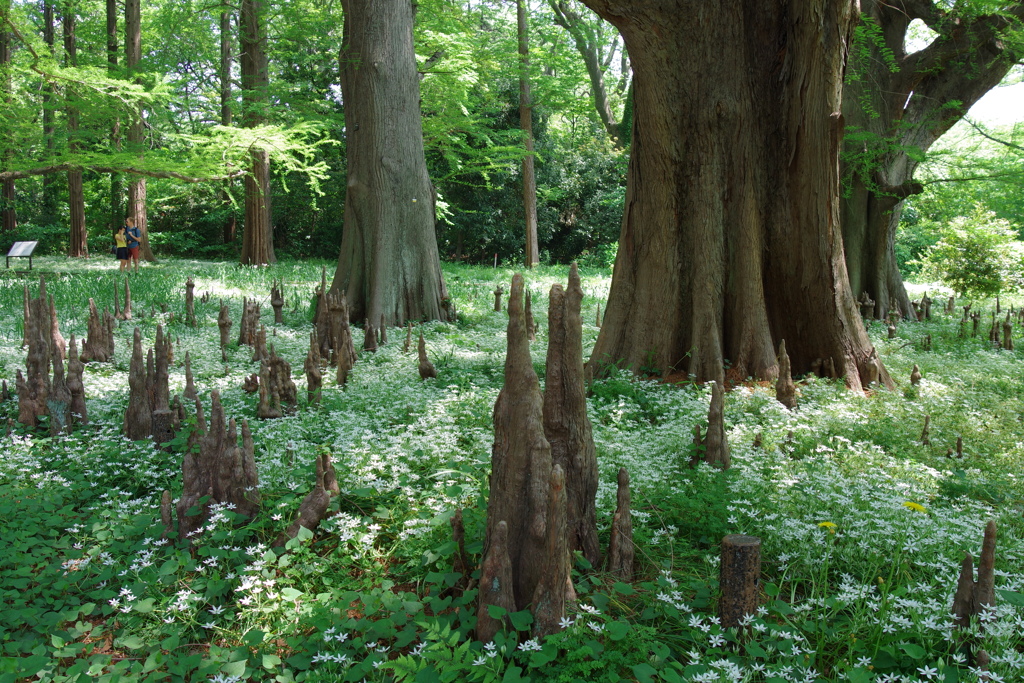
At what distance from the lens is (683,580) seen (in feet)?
10.7

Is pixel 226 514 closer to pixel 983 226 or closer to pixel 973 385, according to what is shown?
pixel 973 385

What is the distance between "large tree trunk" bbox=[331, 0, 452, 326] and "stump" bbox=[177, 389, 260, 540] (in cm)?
651

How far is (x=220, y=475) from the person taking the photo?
4.01 m

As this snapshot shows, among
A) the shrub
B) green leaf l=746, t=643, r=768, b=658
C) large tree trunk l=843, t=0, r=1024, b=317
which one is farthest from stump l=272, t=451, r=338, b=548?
the shrub

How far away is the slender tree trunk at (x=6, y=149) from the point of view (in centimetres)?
1389

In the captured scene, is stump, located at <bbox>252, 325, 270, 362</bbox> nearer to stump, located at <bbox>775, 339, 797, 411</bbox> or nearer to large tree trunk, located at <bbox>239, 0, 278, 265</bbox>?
stump, located at <bbox>775, 339, 797, 411</bbox>

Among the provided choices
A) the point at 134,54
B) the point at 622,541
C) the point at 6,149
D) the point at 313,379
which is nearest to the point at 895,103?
the point at 313,379

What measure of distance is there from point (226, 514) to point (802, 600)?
10.2 ft

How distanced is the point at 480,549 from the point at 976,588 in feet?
6.88

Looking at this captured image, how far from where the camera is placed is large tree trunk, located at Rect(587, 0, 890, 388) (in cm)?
656

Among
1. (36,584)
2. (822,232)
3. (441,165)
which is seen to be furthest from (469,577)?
(441,165)

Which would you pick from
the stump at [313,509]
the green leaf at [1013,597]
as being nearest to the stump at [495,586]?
the stump at [313,509]

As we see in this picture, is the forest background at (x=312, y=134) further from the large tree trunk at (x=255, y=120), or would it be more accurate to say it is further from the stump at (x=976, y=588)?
the stump at (x=976, y=588)

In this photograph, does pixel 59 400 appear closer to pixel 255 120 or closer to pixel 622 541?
pixel 622 541
